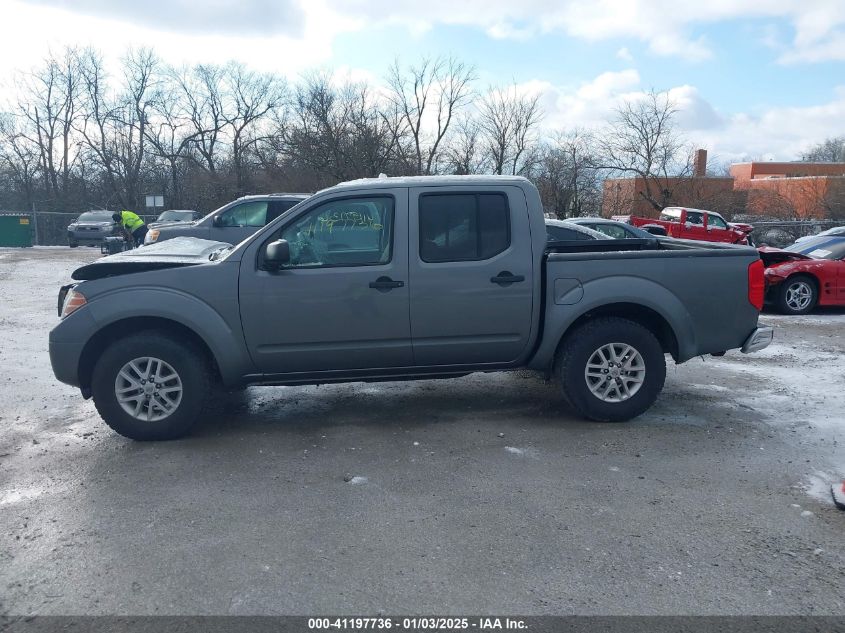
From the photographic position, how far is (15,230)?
32438 millimetres

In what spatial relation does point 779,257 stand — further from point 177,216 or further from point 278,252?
point 177,216

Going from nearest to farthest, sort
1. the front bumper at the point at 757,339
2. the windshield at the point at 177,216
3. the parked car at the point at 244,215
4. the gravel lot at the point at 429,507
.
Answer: the gravel lot at the point at 429,507
the front bumper at the point at 757,339
the parked car at the point at 244,215
the windshield at the point at 177,216

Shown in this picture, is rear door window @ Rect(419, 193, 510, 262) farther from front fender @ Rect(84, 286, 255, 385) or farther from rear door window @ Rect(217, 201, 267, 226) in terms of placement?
rear door window @ Rect(217, 201, 267, 226)

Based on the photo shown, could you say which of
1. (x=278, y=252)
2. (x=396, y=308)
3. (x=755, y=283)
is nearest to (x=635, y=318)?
(x=755, y=283)

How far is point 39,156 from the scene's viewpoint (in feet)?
149

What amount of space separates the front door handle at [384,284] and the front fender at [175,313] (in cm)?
110

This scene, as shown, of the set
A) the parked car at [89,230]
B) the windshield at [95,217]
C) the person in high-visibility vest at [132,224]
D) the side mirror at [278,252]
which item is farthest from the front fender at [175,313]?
the windshield at [95,217]

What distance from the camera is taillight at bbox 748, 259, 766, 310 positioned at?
585cm

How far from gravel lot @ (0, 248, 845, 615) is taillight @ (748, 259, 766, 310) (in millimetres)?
1037

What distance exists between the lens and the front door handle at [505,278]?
5664mm

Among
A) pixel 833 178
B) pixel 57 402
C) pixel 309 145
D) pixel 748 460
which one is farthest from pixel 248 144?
pixel 748 460

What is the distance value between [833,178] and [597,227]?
28.5 meters

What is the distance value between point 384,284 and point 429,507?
189 cm

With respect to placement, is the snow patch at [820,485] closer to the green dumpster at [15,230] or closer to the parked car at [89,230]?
the parked car at [89,230]
